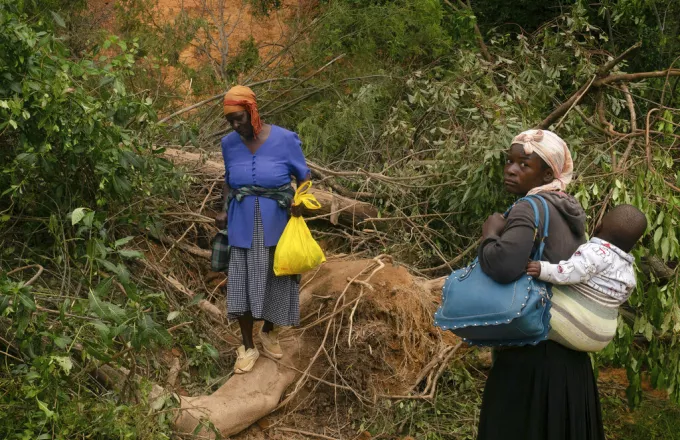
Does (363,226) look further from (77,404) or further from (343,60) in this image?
(77,404)

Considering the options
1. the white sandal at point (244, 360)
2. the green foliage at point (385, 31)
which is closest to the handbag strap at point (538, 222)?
the white sandal at point (244, 360)

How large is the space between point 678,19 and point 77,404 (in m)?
6.94

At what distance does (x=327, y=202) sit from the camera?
20.0ft

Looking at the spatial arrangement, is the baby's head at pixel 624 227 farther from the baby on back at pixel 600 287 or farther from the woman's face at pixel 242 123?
the woman's face at pixel 242 123

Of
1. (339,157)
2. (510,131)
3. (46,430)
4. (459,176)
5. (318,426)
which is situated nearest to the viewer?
(46,430)

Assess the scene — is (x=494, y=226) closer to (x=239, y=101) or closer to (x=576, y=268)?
(x=576, y=268)

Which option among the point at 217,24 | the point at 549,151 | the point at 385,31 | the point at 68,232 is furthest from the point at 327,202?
the point at 217,24

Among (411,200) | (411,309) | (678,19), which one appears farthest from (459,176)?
(678,19)

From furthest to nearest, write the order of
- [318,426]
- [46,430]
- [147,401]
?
[318,426], [147,401], [46,430]

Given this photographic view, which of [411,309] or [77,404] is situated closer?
[77,404]

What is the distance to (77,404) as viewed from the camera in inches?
147

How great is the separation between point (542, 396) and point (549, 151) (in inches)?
35.6

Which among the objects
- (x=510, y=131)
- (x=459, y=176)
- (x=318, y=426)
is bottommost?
(x=318, y=426)

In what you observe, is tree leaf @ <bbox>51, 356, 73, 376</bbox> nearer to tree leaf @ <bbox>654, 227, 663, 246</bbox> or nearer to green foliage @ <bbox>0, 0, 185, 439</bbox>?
green foliage @ <bbox>0, 0, 185, 439</bbox>
